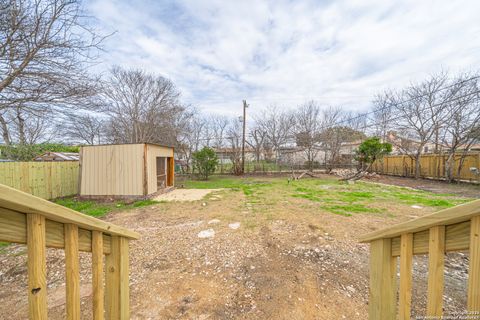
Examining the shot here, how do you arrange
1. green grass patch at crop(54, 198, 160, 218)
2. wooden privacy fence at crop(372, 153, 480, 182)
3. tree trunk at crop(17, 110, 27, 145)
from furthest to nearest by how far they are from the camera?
wooden privacy fence at crop(372, 153, 480, 182) < green grass patch at crop(54, 198, 160, 218) < tree trunk at crop(17, 110, 27, 145)

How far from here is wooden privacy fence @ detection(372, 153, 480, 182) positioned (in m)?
9.53

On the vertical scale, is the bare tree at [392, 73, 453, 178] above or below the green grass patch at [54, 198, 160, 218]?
above

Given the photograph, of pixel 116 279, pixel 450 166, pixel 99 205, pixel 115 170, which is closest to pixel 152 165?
pixel 115 170

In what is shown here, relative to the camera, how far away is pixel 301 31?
280 inches

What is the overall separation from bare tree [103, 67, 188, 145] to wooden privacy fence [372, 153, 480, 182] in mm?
16484

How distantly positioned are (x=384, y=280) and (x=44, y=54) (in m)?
5.62

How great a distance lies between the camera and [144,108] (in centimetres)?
1369

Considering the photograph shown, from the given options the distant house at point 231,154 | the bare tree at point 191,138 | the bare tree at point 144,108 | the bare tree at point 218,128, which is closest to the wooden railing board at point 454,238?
the distant house at point 231,154

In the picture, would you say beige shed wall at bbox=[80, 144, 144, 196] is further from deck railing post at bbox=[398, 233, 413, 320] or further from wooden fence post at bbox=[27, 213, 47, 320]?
deck railing post at bbox=[398, 233, 413, 320]

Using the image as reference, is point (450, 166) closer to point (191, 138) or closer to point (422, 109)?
point (422, 109)

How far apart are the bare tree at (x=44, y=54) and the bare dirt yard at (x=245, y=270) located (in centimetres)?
275

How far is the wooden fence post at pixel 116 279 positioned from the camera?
3.89 feet

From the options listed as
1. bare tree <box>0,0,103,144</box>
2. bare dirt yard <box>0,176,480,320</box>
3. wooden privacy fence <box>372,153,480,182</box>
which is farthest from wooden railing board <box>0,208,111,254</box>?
wooden privacy fence <box>372,153,480,182</box>

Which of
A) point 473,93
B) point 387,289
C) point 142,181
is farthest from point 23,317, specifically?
point 473,93
